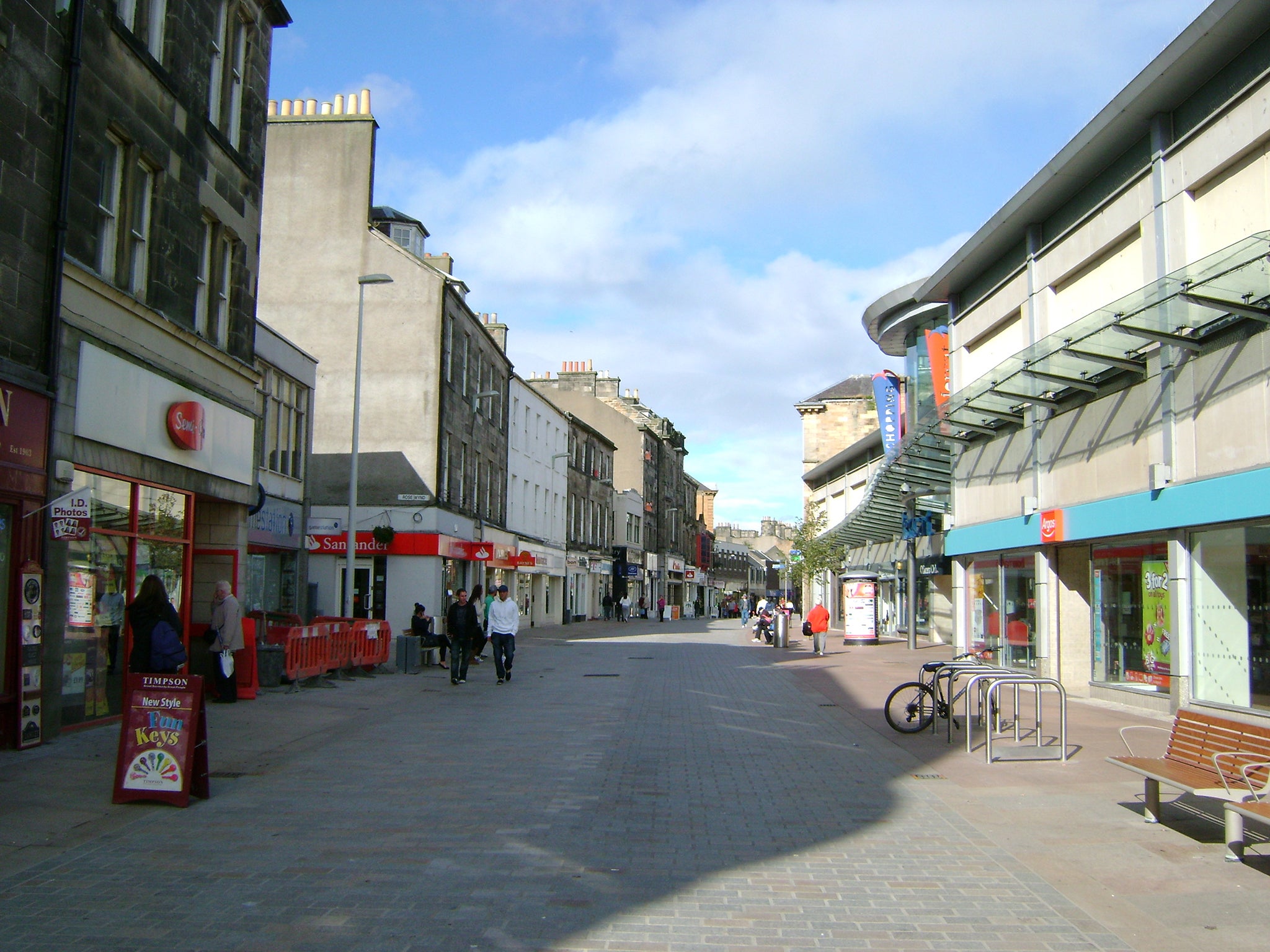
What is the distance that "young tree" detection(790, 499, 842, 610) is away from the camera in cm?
4706

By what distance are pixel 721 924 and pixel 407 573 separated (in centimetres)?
2819

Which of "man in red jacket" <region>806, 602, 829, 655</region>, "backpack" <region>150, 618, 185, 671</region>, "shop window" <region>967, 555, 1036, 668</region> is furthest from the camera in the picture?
"man in red jacket" <region>806, 602, 829, 655</region>

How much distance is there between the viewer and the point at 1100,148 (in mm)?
17172

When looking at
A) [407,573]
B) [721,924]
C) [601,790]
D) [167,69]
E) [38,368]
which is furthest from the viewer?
[407,573]

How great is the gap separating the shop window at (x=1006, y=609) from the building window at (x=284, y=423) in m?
15.3

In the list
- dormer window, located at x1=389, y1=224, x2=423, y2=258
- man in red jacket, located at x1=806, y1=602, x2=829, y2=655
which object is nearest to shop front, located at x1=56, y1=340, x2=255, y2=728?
man in red jacket, located at x1=806, y1=602, x2=829, y2=655

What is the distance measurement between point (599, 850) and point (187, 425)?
9.88 m

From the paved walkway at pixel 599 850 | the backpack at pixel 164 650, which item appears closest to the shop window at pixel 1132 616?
the paved walkway at pixel 599 850

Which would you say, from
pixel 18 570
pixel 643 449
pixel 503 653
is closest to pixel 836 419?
pixel 643 449

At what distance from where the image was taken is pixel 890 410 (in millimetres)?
35938

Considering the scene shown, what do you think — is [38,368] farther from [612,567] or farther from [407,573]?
[612,567]

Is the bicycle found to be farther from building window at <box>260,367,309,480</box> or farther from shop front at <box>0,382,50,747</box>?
building window at <box>260,367,309,480</box>

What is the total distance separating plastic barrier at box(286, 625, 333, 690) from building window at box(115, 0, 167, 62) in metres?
8.64

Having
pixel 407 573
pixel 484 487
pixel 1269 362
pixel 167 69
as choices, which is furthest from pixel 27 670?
pixel 484 487
